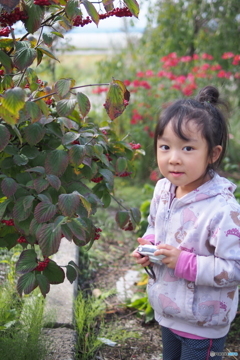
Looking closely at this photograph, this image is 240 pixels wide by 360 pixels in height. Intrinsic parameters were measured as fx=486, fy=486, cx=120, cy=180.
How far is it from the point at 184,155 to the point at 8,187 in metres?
0.57

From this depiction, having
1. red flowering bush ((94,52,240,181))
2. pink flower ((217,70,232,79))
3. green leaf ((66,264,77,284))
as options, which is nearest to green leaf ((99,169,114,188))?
green leaf ((66,264,77,284))

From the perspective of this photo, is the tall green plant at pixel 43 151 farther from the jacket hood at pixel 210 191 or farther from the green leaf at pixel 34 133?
the jacket hood at pixel 210 191

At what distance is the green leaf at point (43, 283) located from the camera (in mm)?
1578

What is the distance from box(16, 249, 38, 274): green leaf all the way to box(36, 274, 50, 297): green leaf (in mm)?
45

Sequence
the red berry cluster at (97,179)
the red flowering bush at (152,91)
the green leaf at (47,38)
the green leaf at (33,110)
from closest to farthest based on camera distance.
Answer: the green leaf at (33,110)
the green leaf at (47,38)
the red berry cluster at (97,179)
the red flowering bush at (152,91)

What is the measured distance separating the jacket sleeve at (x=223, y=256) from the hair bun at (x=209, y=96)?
1.39ft

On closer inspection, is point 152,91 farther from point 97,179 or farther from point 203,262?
point 203,262

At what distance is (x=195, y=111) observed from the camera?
161 centimetres

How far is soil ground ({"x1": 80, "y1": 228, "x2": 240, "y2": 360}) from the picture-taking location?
2309mm

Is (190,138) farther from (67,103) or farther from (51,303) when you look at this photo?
(51,303)

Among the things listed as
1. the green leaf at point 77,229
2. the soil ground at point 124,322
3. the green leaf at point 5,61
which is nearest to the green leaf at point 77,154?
the green leaf at point 77,229

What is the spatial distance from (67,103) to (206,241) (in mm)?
633

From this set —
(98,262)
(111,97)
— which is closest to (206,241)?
(111,97)

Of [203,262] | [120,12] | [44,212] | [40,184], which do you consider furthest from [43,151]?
[203,262]
